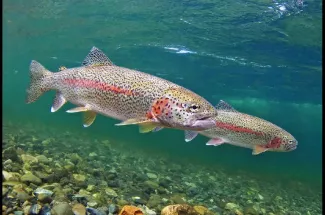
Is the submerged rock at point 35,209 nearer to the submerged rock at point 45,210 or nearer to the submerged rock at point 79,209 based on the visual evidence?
the submerged rock at point 45,210

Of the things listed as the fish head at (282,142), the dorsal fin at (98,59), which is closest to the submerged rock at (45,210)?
the dorsal fin at (98,59)

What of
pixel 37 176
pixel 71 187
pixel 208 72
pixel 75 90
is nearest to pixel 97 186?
pixel 71 187

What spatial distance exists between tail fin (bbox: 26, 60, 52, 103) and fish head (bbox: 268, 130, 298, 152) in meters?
5.15

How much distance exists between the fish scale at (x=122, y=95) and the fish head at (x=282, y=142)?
3.79 meters

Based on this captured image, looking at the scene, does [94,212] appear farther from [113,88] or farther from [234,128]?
[234,128]

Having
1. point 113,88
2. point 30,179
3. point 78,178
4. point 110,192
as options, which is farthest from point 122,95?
point 78,178

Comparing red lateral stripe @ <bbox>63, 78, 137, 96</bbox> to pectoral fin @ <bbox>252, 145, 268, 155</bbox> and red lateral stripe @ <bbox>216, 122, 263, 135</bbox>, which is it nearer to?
red lateral stripe @ <bbox>216, 122, 263, 135</bbox>

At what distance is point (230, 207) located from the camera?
8031 millimetres

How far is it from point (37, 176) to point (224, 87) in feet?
111

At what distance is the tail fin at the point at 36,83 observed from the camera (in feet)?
18.2

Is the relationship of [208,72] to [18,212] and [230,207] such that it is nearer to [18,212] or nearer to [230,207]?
[230,207]

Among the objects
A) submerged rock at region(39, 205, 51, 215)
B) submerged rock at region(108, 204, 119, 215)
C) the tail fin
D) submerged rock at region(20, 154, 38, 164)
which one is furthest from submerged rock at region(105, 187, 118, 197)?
the tail fin

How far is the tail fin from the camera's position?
5.54 metres

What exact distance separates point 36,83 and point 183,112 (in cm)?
287
